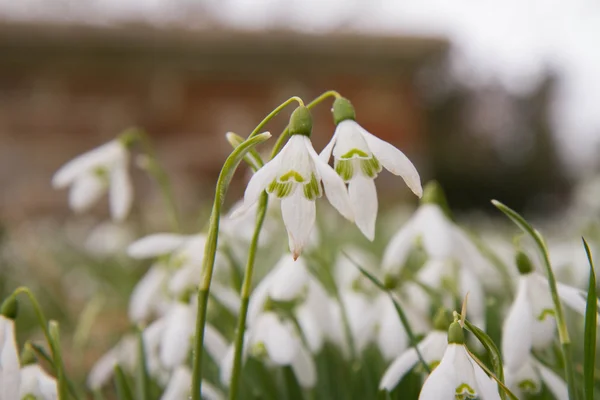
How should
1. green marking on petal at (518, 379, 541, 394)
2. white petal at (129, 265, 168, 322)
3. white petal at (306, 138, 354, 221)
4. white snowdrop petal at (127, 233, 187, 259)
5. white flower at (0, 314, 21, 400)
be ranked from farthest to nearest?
white petal at (129, 265, 168, 322), white snowdrop petal at (127, 233, 187, 259), green marking on petal at (518, 379, 541, 394), white flower at (0, 314, 21, 400), white petal at (306, 138, 354, 221)

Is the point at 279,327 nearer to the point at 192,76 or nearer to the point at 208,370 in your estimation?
the point at 208,370

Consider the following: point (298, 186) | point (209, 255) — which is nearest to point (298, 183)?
point (298, 186)

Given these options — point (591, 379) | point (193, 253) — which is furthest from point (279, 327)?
point (591, 379)

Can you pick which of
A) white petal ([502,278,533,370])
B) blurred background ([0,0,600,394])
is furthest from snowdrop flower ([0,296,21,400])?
blurred background ([0,0,600,394])

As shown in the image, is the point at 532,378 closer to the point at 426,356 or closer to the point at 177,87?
the point at 426,356

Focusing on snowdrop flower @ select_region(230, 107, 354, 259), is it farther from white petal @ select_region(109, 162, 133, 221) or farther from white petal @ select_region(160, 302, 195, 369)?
white petal @ select_region(109, 162, 133, 221)

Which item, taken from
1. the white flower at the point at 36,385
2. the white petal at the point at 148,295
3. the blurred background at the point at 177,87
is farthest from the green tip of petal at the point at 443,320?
the blurred background at the point at 177,87
